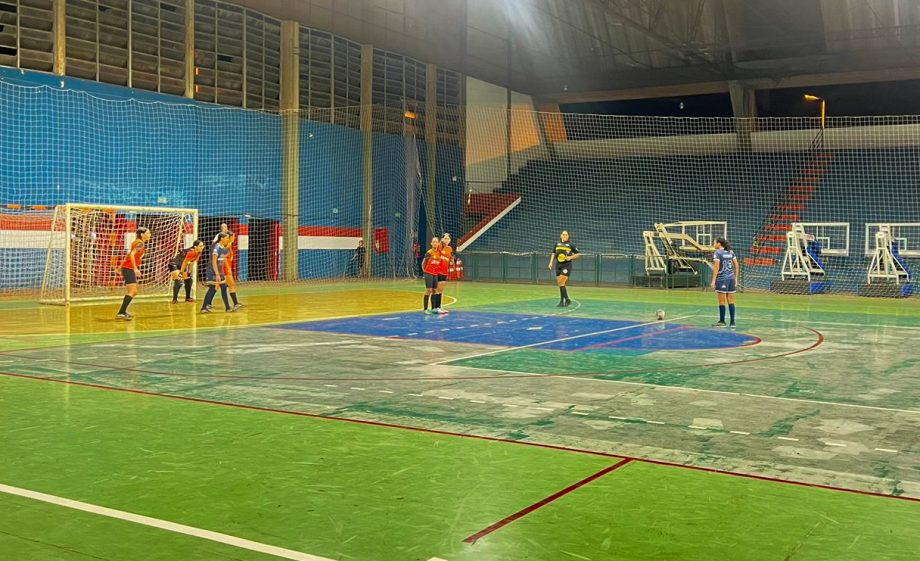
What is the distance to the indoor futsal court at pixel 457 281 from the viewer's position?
5.74 meters

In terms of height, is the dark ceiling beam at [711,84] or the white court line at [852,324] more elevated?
the dark ceiling beam at [711,84]

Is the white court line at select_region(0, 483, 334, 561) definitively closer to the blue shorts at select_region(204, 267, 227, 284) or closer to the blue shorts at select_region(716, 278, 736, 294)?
the blue shorts at select_region(204, 267, 227, 284)

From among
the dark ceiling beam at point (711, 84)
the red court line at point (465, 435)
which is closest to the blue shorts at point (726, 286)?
the red court line at point (465, 435)

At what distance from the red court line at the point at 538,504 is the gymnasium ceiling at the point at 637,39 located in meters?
30.5

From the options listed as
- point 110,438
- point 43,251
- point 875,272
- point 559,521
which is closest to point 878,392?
point 559,521

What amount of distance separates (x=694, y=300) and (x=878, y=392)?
56.4 ft

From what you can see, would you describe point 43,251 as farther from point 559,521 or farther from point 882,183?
point 882,183

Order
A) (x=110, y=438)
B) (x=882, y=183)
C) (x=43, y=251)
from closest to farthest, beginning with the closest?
(x=110, y=438) < (x=43, y=251) < (x=882, y=183)

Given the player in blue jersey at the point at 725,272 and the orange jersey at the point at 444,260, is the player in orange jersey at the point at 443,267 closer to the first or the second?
the orange jersey at the point at 444,260

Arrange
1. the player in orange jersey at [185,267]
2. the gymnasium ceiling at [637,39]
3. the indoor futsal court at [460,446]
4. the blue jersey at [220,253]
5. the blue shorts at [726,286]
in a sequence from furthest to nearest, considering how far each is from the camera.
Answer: the gymnasium ceiling at [637,39] < the player in orange jersey at [185,267] < the blue jersey at [220,253] < the blue shorts at [726,286] < the indoor futsal court at [460,446]

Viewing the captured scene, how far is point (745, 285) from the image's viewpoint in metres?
34.4

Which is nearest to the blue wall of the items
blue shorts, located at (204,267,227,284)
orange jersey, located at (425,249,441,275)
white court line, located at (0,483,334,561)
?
blue shorts, located at (204,267,227,284)

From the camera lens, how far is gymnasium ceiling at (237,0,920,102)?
3531 cm

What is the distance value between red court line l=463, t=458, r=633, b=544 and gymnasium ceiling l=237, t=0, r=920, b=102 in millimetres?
30474
